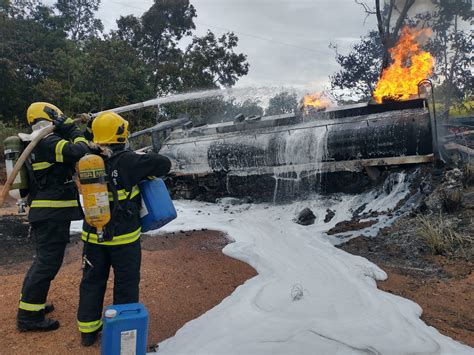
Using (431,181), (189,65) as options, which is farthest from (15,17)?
(431,181)

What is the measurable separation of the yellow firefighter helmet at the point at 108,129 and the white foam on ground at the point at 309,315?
1671 millimetres

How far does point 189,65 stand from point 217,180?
12.1 metres

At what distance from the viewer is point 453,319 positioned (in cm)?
364

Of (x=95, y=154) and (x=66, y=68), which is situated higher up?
(x=66, y=68)

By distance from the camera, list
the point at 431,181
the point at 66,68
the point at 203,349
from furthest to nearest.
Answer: the point at 66,68, the point at 431,181, the point at 203,349

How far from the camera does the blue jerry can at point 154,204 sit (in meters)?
3.29

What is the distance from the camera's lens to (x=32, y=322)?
3.46 metres

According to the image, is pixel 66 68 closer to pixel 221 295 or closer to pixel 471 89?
pixel 221 295

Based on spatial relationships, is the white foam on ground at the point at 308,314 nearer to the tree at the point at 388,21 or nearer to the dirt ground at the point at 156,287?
the dirt ground at the point at 156,287

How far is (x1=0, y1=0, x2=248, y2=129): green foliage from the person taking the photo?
56.0 ft

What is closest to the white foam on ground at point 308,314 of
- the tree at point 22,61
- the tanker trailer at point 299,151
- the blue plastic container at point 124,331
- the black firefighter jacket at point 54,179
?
the blue plastic container at point 124,331

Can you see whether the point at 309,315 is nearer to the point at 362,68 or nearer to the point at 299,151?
the point at 299,151

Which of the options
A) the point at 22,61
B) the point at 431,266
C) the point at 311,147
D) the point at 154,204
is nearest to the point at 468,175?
the point at 311,147

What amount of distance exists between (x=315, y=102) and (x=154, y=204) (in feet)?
31.4
